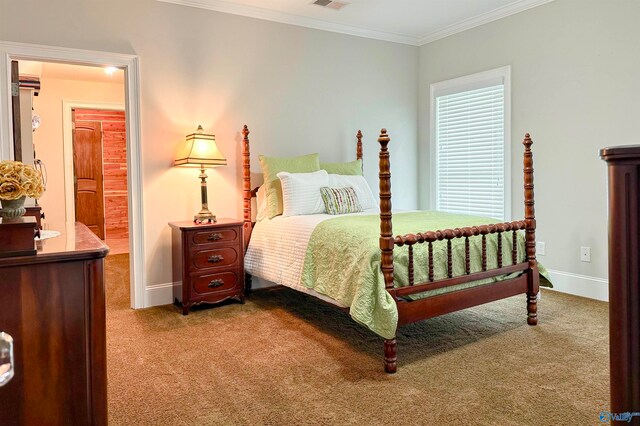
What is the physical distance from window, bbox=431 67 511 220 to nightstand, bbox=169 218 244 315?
249 cm

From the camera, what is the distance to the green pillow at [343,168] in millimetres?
4418

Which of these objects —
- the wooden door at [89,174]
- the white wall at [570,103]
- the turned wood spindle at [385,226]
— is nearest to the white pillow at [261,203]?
the turned wood spindle at [385,226]

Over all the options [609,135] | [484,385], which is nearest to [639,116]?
[609,135]

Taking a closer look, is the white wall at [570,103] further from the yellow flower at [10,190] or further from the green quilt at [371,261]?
the yellow flower at [10,190]

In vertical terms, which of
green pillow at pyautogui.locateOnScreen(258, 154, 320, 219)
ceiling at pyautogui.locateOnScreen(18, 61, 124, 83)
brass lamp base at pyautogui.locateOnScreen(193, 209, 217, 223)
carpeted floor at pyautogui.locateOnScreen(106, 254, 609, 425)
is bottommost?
carpeted floor at pyautogui.locateOnScreen(106, 254, 609, 425)

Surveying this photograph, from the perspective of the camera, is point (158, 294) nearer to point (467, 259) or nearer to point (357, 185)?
point (357, 185)

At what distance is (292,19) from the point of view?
4.49m

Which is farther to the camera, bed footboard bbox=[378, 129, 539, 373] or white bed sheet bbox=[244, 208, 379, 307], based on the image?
white bed sheet bbox=[244, 208, 379, 307]

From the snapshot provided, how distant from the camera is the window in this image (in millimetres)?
4562

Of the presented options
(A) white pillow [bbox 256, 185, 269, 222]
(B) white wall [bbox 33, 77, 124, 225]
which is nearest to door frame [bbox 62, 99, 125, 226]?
(B) white wall [bbox 33, 77, 124, 225]

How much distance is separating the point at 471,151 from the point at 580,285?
169 centimetres

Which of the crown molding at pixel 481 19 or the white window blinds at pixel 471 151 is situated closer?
the crown molding at pixel 481 19

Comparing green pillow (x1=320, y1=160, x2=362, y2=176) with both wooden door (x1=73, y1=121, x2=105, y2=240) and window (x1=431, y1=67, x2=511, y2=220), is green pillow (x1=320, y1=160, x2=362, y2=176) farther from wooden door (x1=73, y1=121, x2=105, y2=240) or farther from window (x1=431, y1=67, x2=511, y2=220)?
wooden door (x1=73, y1=121, x2=105, y2=240)

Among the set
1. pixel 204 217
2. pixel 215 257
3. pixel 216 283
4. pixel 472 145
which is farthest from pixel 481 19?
pixel 216 283
